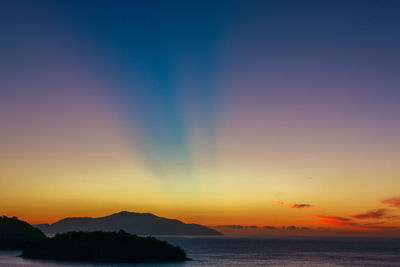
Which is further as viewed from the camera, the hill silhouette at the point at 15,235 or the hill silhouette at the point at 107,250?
the hill silhouette at the point at 15,235

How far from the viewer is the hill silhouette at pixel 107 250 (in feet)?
428

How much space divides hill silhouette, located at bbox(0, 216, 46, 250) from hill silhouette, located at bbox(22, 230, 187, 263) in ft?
176

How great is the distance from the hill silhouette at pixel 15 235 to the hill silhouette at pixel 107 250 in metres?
53.6

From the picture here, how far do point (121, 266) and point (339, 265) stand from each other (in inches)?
2864

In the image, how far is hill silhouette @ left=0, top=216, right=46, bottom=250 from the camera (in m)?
185

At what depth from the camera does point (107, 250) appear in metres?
131

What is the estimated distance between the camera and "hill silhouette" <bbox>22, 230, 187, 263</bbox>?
428 ft

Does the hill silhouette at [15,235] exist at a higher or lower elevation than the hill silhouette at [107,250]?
higher

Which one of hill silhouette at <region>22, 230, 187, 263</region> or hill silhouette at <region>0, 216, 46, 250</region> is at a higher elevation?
hill silhouette at <region>0, 216, 46, 250</region>

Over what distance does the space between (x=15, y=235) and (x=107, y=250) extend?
84.6 m

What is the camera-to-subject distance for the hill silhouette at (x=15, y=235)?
18488 centimetres

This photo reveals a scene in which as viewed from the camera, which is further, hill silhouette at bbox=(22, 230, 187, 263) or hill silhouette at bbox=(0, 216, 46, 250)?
hill silhouette at bbox=(0, 216, 46, 250)

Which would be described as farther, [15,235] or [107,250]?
[15,235]

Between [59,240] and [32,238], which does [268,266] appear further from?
[32,238]
